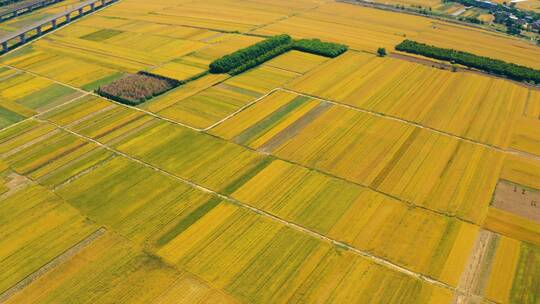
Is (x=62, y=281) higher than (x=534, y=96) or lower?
lower

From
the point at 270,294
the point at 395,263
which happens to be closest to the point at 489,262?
the point at 395,263

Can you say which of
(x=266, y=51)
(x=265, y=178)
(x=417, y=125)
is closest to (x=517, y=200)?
(x=417, y=125)

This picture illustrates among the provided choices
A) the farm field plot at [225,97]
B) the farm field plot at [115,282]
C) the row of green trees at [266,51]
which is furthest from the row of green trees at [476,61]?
the farm field plot at [115,282]

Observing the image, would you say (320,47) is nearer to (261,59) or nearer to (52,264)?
(261,59)

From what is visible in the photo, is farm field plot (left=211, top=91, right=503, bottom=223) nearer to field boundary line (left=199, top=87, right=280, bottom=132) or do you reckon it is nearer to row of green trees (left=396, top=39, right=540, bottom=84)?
field boundary line (left=199, top=87, right=280, bottom=132)

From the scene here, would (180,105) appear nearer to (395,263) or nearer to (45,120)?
(45,120)

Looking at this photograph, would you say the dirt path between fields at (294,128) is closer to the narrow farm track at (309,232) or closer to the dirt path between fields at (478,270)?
the narrow farm track at (309,232)
